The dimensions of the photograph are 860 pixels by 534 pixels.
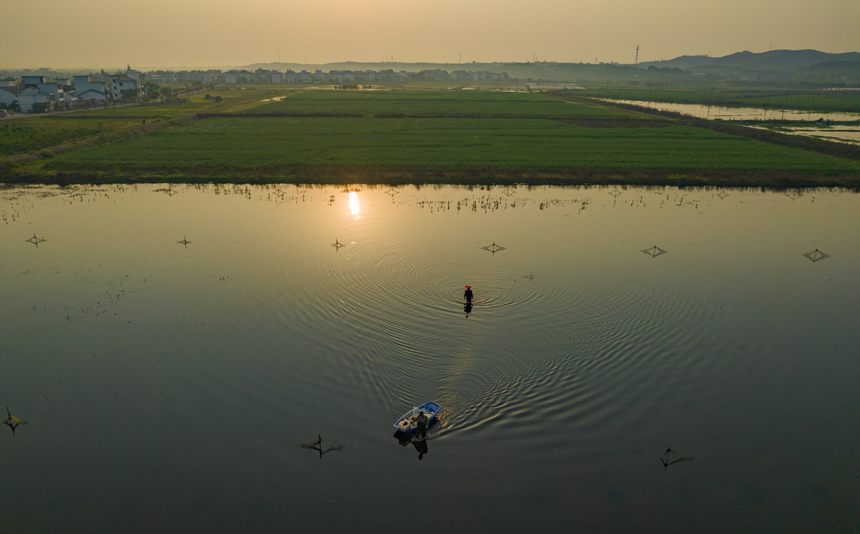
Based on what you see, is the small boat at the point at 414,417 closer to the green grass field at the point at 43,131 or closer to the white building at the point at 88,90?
the green grass field at the point at 43,131

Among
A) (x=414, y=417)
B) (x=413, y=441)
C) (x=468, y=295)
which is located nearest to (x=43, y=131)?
(x=468, y=295)

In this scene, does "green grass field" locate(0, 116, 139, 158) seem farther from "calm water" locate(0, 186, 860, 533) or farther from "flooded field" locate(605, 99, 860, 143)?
"flooded field" locate(605, 99, 860, 143)

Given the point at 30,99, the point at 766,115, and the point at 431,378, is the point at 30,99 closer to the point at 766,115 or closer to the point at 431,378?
the point at 431,378

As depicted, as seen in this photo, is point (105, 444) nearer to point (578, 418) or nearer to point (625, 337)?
point (578, 418)

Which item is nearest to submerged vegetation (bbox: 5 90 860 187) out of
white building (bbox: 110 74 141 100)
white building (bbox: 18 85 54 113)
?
white building (bbox: 18 85 54 113)

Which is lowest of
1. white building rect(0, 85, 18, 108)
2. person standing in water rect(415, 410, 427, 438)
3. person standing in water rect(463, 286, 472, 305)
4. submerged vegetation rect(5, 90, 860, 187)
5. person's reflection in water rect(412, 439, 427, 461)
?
person's reflection in water rect(412, 439, 427, 461)

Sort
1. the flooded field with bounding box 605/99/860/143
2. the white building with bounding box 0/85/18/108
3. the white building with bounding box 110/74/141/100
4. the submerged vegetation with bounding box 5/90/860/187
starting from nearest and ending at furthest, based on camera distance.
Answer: the submerged vegetation with bounding box 5/90/860/187, the flooded field with bounding box 605/99/860/143, the white building with bounding box 0/85/18/108, the white building with bounding box 110/74/141/100

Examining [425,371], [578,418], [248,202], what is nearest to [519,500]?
[578,418]
